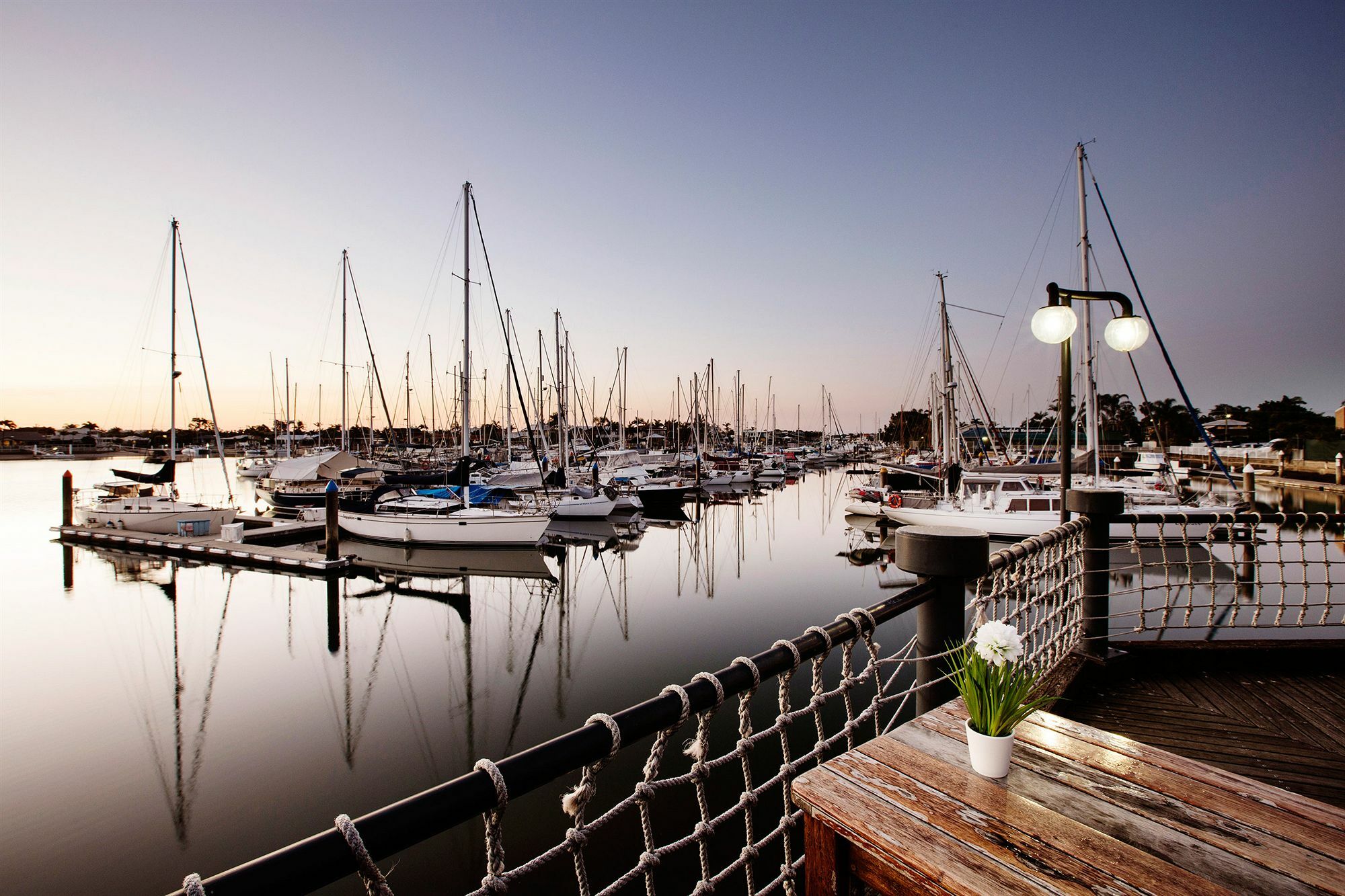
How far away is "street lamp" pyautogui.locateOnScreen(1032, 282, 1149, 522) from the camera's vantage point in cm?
499

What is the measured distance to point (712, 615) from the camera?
46.0 ft

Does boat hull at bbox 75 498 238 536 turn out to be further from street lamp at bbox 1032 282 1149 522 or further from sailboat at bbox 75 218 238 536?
street lamp at bbox 1032 282 1149 522

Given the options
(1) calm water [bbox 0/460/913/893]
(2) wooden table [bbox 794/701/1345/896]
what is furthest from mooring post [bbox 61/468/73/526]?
(2) wooden table [bbox 794/701/1345/896]

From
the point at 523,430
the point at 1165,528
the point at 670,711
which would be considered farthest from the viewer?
the point at 523,430

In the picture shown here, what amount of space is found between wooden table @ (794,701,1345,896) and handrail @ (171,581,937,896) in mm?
445

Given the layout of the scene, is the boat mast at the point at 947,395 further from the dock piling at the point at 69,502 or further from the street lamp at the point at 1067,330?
the dock piling at the point at 69,502

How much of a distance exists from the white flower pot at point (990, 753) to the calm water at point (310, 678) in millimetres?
5729

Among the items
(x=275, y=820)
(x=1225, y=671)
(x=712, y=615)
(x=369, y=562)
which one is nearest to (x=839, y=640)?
(x=1225, y=671)

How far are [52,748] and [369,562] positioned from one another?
11.2m

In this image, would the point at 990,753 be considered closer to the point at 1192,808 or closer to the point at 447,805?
the point at 1192,808

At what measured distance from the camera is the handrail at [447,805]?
88 centimetres

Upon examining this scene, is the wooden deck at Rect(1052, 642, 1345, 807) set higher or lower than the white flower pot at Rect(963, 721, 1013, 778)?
lower

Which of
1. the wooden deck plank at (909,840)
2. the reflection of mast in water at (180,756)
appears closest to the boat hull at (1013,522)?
the reflection of mast in water at (180,756)

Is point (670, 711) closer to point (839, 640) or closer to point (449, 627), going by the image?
point (839, 640)
